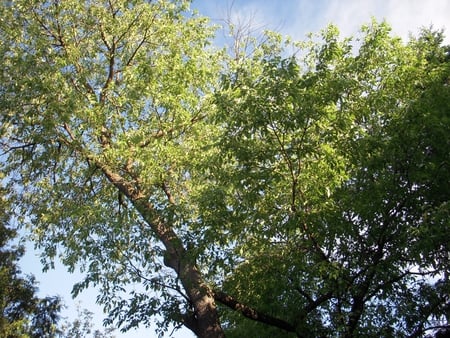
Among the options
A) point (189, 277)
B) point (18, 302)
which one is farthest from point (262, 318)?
point (18, 302)

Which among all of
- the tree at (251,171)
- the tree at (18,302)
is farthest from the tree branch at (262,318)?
the tree at (18,302)

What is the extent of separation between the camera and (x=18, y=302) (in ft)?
57.6

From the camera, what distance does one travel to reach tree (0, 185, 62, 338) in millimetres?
16625

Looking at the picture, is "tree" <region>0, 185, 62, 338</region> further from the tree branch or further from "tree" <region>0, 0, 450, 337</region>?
the tree branch

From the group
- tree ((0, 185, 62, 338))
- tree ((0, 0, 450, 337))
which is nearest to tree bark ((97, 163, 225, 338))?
tree ((0, 0, 450, 337))

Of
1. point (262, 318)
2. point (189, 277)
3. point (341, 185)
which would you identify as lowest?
point (262, 318)

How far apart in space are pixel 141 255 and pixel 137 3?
638 centimetres

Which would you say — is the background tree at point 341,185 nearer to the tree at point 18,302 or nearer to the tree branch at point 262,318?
the tree branch at point 262,318

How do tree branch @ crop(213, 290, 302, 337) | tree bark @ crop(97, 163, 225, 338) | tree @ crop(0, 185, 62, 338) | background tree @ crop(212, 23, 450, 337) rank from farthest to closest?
tree @ crop(0, 185, 62, 338), tree bark @ crop(97, 163, 225, 338), tree branch @ crop(213, 290, 302, 337), background tree @ crop(212, 23, 450, 337)

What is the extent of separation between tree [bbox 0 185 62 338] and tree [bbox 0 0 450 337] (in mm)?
6857

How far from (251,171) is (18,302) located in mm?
13576

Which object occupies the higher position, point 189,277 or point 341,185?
point 341,185

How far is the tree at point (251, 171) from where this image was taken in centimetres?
738

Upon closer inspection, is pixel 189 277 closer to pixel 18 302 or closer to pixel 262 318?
pixel 262 318
